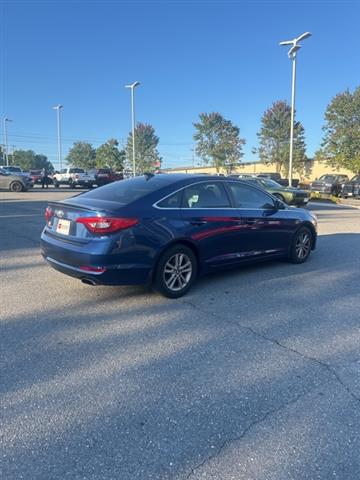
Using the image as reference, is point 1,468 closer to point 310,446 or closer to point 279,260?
point 310,446

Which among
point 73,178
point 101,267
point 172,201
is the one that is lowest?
point 101,267

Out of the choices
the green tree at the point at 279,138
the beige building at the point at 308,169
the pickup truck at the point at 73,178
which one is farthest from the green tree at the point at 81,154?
the pickup truck at the point at 73,178

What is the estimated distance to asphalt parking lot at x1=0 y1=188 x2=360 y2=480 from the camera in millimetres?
2262

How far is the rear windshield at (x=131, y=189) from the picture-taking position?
486 centimetres

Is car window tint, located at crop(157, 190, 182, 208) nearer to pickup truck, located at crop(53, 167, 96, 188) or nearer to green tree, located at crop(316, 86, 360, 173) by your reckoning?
pickup truck, located at crop(53, 167, 96, 188)

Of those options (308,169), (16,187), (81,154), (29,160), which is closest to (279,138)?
(308,169)

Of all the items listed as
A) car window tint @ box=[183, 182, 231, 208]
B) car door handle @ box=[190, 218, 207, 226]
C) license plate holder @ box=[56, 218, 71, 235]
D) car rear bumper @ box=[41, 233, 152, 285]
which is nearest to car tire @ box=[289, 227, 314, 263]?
car window tint @ box=[183, 182, 231, 208]

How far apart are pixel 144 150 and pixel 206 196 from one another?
220 ft

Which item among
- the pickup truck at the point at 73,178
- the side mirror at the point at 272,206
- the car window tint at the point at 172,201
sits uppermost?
the pickup truck at the point at 73,178

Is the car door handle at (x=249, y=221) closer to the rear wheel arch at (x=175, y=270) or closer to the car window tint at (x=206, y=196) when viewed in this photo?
the car window tint at (x=206, y=196)

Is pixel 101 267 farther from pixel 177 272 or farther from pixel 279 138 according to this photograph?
pixel 279 138

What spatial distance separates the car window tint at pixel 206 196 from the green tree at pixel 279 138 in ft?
162

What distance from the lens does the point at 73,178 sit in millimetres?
33750

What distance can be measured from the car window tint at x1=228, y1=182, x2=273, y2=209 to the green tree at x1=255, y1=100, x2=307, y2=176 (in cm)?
4853
